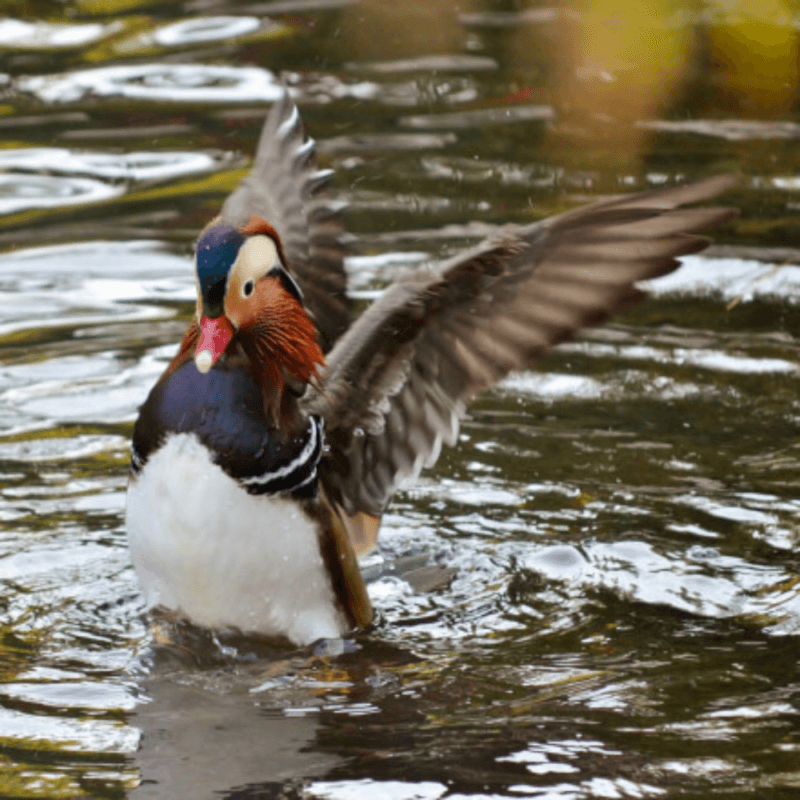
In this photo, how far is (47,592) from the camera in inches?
230

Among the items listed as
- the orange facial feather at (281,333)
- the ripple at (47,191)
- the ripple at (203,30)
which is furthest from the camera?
the ripple at (203,30)

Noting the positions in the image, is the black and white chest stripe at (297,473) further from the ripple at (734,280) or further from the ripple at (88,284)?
the ripple at (734,280)

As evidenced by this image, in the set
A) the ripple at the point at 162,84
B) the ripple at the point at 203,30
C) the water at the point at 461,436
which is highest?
the ripple at the point at 203,30

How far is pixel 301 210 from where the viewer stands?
22.2ft

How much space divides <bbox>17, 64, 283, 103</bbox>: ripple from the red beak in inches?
247

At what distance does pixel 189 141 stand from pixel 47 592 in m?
5.43

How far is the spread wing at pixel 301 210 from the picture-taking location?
6660mm

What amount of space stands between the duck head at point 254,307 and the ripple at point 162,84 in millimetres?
5827

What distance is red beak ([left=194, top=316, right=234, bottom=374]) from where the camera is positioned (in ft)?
16.7

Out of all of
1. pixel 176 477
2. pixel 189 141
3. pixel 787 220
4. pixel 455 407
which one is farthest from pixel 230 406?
pixel 189 141

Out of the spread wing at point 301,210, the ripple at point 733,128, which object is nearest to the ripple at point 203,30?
the ripple at point 733,128

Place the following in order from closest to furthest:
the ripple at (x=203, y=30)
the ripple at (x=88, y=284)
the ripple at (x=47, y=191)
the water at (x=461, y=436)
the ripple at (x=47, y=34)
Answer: the water at (x=461, y=436) < the ripple at (x=88, y=284) < the ripple at (x=47, y=191) < the ripple at (x=47, y=34) < the ripple at (x=203, y=30)

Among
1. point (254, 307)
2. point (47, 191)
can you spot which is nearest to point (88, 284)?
point (47, 191)

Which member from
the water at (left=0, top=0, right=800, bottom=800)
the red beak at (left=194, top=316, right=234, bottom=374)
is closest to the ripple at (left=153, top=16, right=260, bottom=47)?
the water at (left=0, top=0, right=800, bottom=800)
